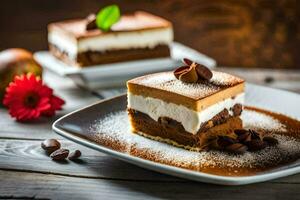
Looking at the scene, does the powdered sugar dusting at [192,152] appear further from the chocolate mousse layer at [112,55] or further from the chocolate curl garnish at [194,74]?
the chocolate mousse layer at [112,55]

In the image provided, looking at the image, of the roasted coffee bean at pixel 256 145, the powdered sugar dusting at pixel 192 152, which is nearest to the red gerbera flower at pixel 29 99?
the powdered sugar dusting at pixel 192 152

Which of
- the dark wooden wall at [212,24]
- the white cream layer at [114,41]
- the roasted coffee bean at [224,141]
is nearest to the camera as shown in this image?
the roasted coffee bean at [224,141]

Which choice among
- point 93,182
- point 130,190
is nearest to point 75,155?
point 93,182

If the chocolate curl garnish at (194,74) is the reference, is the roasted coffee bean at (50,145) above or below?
below

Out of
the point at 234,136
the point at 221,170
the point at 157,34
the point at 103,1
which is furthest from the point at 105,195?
the point at 103,1

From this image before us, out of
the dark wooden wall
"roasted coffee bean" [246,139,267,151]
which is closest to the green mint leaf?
the dark wooden wall

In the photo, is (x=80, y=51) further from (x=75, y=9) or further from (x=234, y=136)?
Answer: (x=234, y=136)

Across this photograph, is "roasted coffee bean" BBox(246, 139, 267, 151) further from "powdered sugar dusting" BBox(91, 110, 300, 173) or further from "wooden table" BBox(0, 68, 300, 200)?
"wooden table" BBox(0, 68, 300, 200)
